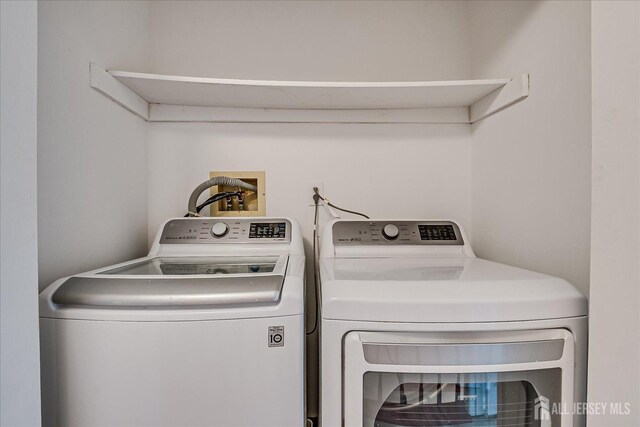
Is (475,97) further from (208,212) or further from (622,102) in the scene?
(208,212)

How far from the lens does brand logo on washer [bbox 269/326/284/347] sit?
62 centimetres

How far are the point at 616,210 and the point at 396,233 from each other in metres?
0.67

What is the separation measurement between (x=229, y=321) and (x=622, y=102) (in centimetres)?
82

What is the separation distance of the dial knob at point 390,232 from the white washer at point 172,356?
59 centimetres

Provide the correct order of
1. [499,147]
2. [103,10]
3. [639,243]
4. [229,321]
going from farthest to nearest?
1. [499,147]
2. [103,10]
3. [229,321]
4. [639,243]

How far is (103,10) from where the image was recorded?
1.00 m

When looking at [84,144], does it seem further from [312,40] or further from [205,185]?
[312,40]

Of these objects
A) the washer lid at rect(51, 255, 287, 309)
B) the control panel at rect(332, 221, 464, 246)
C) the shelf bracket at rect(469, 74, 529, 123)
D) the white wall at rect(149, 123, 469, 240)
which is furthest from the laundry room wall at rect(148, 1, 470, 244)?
the washer lid at rect(51, 255, 287, 309)

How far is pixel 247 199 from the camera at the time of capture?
133 centimetres

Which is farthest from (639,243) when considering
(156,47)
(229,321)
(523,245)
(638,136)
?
(156,47)

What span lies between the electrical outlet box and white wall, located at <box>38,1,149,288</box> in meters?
0.32

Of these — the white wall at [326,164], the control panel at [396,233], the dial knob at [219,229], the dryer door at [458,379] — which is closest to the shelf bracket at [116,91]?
the white wall at [326,164]

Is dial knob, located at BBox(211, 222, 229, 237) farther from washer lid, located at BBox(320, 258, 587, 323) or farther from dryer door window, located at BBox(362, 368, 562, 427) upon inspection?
dryer door window, located at BBox(362, 368, 562, 427)

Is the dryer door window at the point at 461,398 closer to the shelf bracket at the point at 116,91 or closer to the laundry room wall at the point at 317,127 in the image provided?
the laundry room wall at the point at 317,127
